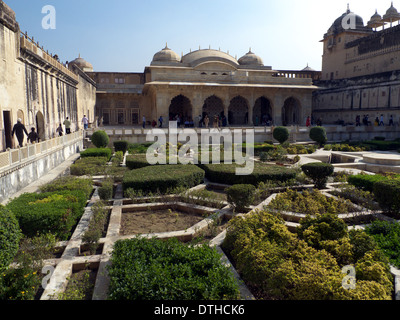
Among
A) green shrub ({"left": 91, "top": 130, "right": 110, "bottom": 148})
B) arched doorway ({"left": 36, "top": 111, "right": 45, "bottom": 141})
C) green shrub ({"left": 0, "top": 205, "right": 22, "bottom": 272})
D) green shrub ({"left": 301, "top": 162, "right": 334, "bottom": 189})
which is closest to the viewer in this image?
green shrub ({"left": 0, "top": 205, "right": 22, "bottom": 272})

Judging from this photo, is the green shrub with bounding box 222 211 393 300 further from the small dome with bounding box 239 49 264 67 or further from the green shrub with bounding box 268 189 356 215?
the small dome with bounding box 239 49 264 67

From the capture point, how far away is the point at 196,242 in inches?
201

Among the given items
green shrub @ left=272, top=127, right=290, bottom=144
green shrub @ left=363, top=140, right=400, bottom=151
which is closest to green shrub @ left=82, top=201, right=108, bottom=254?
green shrub @ left=272, top=127, right=290, bottom=144

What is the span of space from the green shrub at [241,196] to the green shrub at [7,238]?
4.21 metres

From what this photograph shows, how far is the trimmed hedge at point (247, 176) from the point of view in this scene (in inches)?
365

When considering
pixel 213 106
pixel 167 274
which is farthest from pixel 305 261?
pixel 213 106

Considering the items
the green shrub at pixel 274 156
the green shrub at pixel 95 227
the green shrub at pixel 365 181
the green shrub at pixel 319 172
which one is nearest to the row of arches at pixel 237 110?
the green shrub at pixel 274 156

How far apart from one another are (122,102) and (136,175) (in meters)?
24.4

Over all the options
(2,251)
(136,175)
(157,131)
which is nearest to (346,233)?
(2,251)

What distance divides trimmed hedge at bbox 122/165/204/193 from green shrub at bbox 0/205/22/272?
13.1 feet

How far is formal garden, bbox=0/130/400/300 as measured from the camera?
374 cm

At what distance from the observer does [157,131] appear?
734 inches

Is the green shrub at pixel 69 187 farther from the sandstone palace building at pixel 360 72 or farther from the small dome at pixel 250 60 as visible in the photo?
the small dome at pixel 250 60

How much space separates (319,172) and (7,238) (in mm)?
7595
